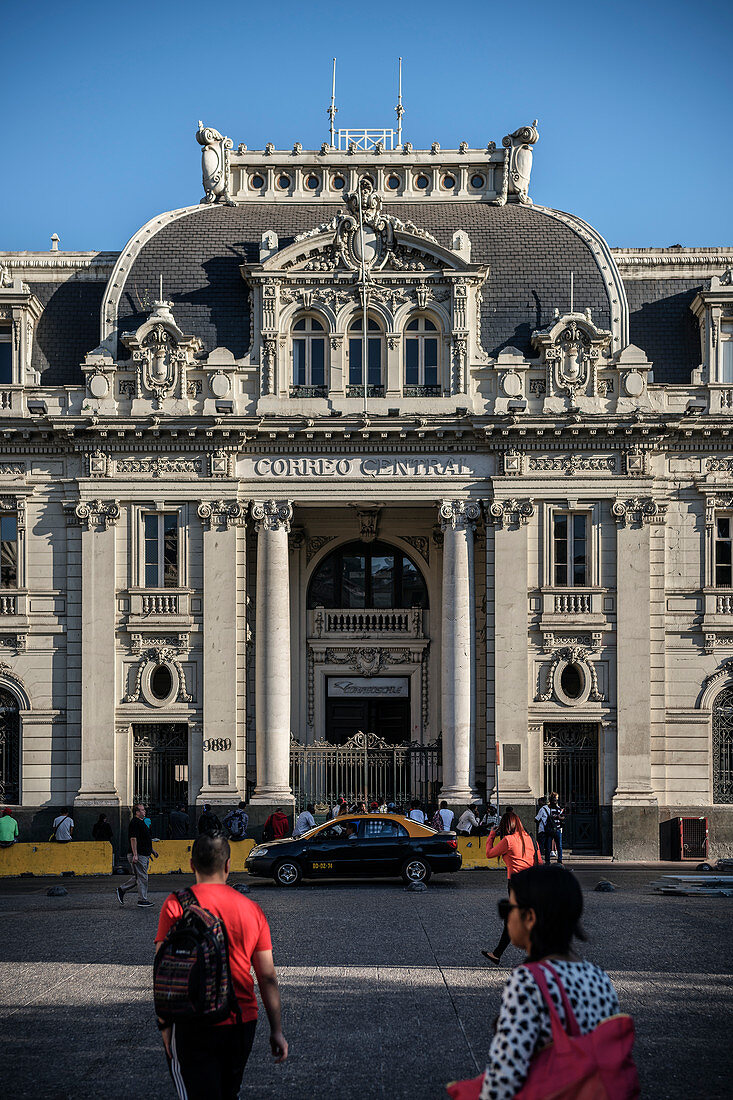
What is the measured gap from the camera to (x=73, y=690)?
124ft

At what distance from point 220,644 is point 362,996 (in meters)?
23.4

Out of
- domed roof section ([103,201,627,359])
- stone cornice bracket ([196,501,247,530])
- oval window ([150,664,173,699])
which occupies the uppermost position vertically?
domed roof section ([103,201,627,359])

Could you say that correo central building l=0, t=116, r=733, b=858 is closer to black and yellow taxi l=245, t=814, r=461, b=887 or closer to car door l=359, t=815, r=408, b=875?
black and yellow taxi l=245, t=814, r=461, b=887

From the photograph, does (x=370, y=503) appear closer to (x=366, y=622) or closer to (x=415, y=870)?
A: (x=366, y=622)

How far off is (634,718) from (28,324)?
2076 cm

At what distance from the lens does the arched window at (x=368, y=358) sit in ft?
125

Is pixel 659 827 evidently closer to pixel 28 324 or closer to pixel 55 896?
Answer: pixel 55 896

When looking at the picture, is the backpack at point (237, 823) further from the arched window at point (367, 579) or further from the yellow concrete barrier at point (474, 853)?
the arched window at point (367, 579)

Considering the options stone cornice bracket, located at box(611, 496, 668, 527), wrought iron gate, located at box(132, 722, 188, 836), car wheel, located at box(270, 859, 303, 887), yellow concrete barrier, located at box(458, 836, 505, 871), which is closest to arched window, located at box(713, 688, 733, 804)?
stone cornice bracket, located at box(611, 496, 668, 527)

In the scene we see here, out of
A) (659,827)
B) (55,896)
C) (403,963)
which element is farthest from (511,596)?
(403,963)

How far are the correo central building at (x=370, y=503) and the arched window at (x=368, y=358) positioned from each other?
3.5 inches

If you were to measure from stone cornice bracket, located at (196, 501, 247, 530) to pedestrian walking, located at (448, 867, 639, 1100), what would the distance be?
31927 millimetres

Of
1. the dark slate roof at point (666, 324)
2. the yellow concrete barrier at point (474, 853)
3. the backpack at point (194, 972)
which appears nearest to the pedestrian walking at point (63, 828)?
the yellow concrete barrier at point (474, 853)

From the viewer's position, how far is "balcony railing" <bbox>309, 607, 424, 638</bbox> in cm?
4169
